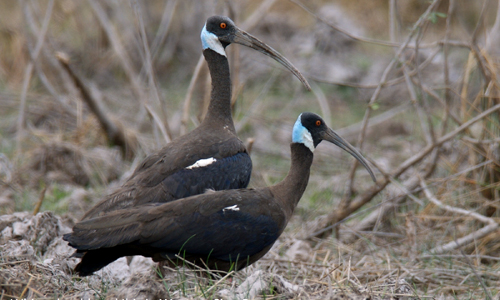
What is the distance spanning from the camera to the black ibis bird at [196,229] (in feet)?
12.5

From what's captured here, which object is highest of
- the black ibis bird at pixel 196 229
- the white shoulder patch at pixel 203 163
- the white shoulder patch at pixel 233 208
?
the white shoulder patch at pixel 203 163

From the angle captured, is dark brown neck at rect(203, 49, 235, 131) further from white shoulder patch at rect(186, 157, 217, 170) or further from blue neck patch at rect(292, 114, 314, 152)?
blue neck patch at rect(292, 114, 314, 152)

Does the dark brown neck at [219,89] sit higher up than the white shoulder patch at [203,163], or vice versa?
the dark brown neck at [219,89]

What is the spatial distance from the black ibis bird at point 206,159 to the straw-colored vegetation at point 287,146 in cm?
55

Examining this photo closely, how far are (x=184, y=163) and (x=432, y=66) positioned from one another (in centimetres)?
790

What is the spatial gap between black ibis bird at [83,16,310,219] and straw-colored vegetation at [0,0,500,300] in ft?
1.80

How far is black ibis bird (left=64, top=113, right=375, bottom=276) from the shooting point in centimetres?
382

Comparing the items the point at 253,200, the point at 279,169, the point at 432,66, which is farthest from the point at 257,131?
the point at 253,200

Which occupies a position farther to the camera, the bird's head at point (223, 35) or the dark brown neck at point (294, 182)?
the bird's head at point (223, 35)

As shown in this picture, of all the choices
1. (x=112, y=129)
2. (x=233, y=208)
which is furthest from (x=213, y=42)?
(x=112, y=129)

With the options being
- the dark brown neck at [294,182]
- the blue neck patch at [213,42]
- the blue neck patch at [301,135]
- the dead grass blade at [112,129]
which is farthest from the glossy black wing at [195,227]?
the dead grass blade at [112,129]

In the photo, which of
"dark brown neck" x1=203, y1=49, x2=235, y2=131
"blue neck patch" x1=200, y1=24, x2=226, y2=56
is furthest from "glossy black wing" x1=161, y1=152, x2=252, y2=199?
"blue neck patch" x1=200, y1=24, x2=226, y2=56

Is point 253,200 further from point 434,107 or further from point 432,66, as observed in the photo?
point 432,66

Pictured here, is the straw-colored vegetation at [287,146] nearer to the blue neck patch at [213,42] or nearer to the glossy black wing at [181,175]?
the glossy black wing at [181,175]
